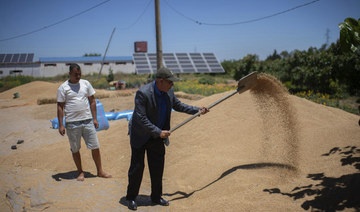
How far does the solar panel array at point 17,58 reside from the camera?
1157 inches

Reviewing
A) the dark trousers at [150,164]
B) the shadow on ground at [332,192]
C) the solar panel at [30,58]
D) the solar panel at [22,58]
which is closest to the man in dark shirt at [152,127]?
the dark trousers at [150,164]

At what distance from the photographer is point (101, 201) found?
3.15m

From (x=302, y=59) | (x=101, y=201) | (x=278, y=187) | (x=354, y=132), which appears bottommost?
(x=101, y=201)

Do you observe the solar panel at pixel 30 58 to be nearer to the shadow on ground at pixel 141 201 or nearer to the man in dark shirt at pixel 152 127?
the shadow on ground at pixel 141 201

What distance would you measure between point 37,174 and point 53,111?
23.1 ft

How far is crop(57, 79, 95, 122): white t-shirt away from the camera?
349 cm

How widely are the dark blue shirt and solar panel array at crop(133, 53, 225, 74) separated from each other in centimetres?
1840

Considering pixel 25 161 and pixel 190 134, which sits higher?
pixel 190 134

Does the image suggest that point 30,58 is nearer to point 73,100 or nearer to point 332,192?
point 73,100

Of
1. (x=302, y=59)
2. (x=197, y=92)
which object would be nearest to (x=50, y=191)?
(x=197, y=92)

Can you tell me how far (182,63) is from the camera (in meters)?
23.5

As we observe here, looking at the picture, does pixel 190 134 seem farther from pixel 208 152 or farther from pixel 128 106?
pixel 128 106

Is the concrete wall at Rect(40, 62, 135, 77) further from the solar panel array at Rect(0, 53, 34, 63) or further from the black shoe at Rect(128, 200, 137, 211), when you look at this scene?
the black shoe at Rect(128, 200, 137, 211)

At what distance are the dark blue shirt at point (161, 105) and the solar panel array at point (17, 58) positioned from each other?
3175 cm
